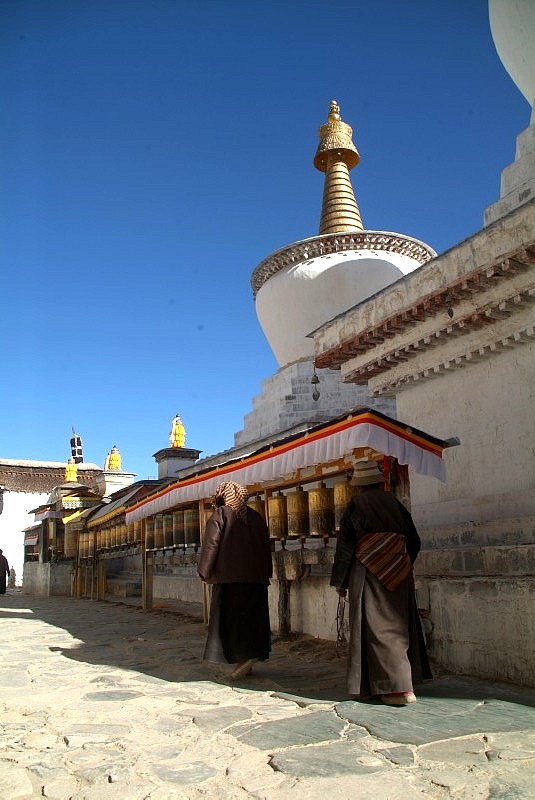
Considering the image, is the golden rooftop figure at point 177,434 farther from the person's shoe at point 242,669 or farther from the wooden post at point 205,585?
the person's shoe at point 242,669

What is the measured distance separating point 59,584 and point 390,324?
14151 millimetres

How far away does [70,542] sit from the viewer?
1658cm

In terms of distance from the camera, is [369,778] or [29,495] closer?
[369,778]

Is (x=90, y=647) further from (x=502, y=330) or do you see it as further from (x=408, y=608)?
(x=502, y=330)

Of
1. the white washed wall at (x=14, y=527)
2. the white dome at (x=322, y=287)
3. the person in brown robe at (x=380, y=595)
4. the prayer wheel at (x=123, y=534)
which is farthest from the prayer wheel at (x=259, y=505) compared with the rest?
the white washed wall at (x=14, y=527)

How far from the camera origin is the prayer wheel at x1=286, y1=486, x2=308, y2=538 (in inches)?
264

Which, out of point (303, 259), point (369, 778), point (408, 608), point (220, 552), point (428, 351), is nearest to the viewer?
point (369, 778)

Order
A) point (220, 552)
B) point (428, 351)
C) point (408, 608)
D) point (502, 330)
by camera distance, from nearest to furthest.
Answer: point (408, 608)
point (220, 552)
point (502, 330)
point (428, 351)

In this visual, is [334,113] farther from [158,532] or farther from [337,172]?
[158,532]

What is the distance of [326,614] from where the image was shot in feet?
21.5

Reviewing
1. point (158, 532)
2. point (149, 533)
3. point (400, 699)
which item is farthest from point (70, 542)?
point (400, 699)

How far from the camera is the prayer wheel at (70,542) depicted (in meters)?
16.5

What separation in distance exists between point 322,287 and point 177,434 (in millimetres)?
7303

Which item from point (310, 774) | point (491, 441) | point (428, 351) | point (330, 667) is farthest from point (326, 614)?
point (310, 774)
